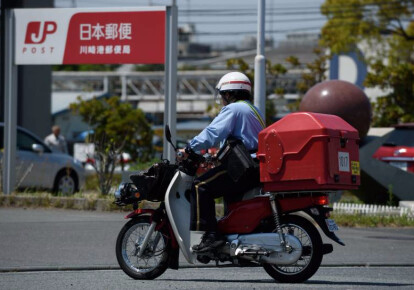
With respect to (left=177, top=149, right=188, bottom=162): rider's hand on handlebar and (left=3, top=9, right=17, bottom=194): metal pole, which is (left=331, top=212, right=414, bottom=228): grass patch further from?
(left=177, top=149, right=188, bottom=162): rider's hand on handlebar

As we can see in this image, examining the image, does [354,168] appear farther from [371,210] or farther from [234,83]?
[371,210]

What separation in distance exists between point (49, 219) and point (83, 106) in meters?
27.3

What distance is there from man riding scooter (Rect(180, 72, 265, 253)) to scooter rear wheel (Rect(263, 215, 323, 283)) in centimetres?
52

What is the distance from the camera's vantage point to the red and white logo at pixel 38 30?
18.2 meters

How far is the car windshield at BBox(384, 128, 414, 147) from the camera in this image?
20062 millimetres

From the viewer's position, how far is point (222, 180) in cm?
860

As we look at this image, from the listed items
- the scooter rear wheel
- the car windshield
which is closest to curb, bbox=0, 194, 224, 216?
the car windshield

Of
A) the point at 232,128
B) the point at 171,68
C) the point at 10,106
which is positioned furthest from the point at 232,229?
the point at 10,106

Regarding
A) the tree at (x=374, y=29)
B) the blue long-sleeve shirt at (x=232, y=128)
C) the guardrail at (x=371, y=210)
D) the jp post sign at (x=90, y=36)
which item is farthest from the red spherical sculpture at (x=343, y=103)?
the tree at (x=374, y=29)

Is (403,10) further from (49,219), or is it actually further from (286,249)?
(286,249)

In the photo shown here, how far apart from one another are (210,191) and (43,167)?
12.6 metres

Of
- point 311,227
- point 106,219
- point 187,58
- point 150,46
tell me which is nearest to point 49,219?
point 106,219

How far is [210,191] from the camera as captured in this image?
8633 millimetres

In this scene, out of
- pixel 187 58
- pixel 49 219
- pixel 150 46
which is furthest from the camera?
pixel 187 58
